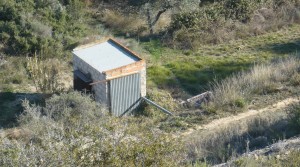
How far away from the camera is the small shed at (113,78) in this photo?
15.2 meters

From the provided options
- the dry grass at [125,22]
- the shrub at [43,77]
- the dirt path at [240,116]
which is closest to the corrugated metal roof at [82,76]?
the shrub at [43,77]

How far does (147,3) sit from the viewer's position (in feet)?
66.6

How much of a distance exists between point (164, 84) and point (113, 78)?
271 centimetres

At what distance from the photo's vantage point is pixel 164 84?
17.5 m

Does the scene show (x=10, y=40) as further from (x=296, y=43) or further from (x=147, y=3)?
(x=296, y=43)

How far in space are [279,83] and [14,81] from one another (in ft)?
23.0

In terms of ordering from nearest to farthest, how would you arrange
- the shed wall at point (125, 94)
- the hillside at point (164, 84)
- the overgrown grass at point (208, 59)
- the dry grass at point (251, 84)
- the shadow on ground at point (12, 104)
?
the hillside at point (164, 84), the shadow on ground at point (12, 104), the shed wall at point (125, 94), the dry grass at point (251, 84), the overgrown grass at point (208, 59)

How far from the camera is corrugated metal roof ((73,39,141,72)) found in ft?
51.0

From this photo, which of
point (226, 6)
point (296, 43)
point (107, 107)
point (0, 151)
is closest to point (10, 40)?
point (107, 107)

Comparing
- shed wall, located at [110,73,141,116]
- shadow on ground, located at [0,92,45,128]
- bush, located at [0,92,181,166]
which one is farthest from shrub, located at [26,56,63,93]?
bush, located at [0,92,181,166]

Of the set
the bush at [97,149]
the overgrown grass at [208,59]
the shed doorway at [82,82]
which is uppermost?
the bush at [97,149]

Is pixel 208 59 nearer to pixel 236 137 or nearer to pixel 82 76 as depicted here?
pixel 82 76

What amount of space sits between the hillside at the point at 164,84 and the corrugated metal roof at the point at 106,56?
0.96m

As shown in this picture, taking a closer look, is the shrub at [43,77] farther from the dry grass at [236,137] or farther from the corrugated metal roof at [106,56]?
the dry grass at [236,137]
